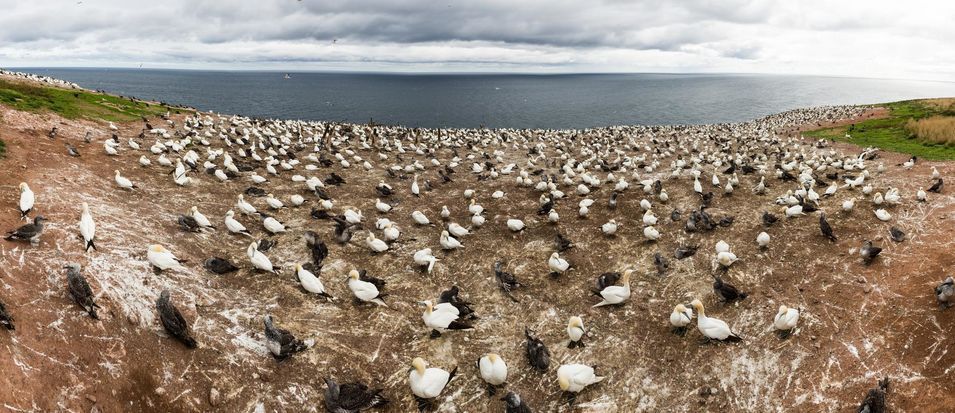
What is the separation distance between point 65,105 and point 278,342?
116ft

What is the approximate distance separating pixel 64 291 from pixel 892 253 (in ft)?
73.2

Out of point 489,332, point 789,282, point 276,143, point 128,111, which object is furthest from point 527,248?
point 128,111

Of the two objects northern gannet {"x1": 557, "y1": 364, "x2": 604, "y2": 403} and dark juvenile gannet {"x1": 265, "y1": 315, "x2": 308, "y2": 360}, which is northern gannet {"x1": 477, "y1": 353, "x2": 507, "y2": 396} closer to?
northern gannet {"x1": 557, "y1": 364, "x2": 604, "y2": 403}

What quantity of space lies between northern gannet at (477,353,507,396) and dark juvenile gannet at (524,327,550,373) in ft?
3.19

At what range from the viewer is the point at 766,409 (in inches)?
368

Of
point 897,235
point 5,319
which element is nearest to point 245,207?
point 5,319

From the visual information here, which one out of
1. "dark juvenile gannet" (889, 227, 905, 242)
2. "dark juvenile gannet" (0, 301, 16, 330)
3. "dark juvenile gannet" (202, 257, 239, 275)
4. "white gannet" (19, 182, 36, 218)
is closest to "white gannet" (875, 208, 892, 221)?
"dark juvenile gannet" (889, 227, 905, 242)

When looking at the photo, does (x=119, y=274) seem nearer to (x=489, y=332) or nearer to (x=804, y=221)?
(x=489, y=332)

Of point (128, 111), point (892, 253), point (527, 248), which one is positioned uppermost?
point (128, 111)

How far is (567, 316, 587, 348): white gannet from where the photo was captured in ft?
36.5

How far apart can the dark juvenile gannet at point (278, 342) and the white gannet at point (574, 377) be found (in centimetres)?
632

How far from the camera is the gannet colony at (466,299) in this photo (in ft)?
29.8

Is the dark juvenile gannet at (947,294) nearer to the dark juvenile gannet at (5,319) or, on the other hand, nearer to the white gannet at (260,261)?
the white gannet at (260,261)

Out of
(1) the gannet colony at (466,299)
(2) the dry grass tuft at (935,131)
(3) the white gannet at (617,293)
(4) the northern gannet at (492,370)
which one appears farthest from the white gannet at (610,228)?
(2) the dry grass tuft at (935,131)
